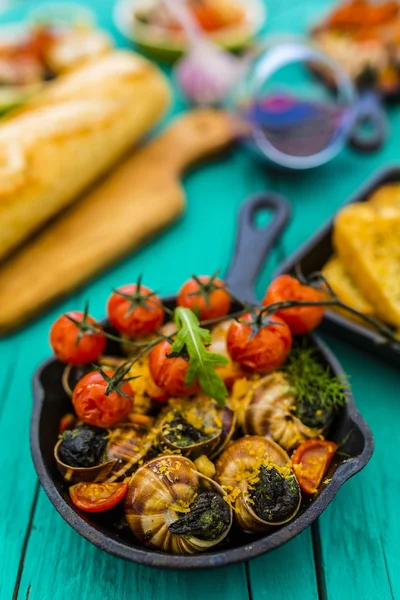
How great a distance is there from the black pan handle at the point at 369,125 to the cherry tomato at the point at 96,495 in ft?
6.13

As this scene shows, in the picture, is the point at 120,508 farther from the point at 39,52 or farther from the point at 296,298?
the point at 39,52

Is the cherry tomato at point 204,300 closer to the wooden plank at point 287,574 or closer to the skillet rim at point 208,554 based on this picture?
the skillet rim at point 208,554

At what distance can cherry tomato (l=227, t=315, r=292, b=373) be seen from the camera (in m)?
1.33

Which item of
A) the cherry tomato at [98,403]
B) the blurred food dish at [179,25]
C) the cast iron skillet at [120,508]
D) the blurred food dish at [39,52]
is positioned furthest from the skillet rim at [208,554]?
the blurred food dish at [179,25]

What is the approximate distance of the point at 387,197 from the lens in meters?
1.95

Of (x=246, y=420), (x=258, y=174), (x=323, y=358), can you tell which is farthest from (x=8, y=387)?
(x=258, y=174)

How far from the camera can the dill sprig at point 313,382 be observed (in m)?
1.32

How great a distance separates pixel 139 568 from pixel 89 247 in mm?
1143

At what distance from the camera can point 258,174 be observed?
255cm

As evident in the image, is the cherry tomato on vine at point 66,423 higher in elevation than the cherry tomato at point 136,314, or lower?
lower

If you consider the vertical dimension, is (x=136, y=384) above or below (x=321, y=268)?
above

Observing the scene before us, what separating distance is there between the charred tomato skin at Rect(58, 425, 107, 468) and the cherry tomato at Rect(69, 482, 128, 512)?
0.15 ft

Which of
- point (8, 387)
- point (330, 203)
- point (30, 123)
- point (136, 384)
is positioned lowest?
point (330, 203)

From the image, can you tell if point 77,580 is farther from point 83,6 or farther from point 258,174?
point 83,6
